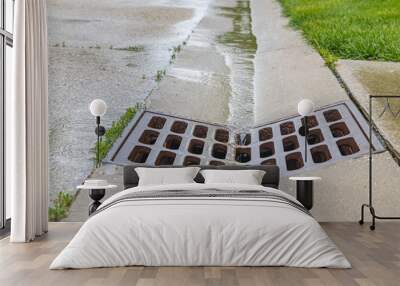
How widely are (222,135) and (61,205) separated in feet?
7.02

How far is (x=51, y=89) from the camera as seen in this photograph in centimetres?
748

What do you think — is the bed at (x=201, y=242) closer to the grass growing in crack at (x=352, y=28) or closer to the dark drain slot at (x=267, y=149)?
the dark drain slot at (x=267, y=149)

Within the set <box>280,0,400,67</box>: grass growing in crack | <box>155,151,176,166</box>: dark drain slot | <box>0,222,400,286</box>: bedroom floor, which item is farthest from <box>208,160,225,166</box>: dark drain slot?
<box>0,222,400,286</box>: bedroom floor

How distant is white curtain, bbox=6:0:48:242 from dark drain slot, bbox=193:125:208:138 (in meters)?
2.02

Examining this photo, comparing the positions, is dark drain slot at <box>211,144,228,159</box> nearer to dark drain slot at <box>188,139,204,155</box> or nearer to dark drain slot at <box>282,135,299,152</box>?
dark drain slot at <box>188,139,204,155</box>

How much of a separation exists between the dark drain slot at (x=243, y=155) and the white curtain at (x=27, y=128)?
2.38 m

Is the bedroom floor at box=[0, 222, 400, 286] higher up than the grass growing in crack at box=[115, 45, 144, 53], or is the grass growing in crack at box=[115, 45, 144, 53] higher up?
the grass growing in crack at box=[115, 45, 144, 53]

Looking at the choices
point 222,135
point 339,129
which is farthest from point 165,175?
point 339,129

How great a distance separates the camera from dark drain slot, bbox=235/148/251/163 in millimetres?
7160

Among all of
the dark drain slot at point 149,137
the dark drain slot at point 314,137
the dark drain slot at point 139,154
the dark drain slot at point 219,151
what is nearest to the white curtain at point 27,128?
the dark drain slot at point 139,154

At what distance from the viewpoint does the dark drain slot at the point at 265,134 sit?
7.23m

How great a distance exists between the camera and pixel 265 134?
7250 mm

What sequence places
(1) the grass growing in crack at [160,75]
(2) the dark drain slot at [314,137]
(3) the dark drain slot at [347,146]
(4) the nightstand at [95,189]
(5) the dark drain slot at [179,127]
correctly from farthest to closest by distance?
(1) the grass growing in crack at [160,75] < (5) the dark drain slot at [179,127] < (2) the dark drain slot at [314,137] < (3) the dark drain slot at [347,146] < (4) the nightstand at [95,189]

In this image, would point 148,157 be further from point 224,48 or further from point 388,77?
point 388,77
